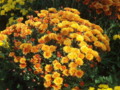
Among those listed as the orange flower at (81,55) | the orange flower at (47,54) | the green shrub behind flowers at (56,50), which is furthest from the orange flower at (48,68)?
A: the orange flower at (81,55)

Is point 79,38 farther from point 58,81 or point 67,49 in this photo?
point 58,81

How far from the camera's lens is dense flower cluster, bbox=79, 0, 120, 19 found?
495 centimetres

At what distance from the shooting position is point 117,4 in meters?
4.97

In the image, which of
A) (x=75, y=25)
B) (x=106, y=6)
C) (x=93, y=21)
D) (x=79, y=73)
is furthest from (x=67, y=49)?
(x=93, y=21)

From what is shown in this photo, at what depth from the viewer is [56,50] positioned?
13.0ft

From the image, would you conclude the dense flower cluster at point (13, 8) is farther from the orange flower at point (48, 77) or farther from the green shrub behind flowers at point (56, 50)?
the orange flower at point (48, 77)

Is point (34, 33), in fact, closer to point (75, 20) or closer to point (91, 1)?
point (75, 20)

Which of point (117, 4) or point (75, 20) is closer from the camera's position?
point (75, 20)

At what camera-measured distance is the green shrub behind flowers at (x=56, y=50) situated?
3.69m

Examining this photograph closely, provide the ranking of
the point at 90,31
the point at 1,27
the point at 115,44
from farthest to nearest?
the point at 1,27, the point at 115,44, the point at 90,31

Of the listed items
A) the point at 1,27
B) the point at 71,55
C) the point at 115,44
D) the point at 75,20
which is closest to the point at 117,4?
the point at 115,44

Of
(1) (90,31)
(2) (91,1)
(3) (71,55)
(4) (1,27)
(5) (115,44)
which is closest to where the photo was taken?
(3) (71,55)

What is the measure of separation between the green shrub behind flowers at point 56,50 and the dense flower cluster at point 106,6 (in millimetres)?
738

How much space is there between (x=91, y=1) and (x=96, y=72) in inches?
62.4
